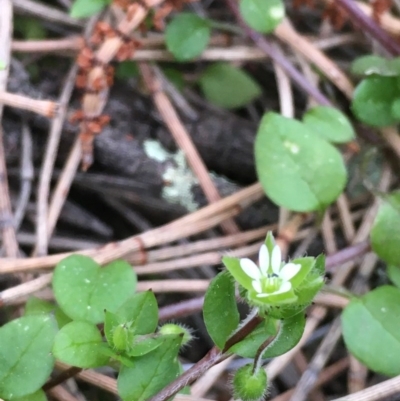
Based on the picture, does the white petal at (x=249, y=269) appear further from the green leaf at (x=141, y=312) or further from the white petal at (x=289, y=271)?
the green leaf at (x=141, y=312)

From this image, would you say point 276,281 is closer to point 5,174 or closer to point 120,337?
point 120,337

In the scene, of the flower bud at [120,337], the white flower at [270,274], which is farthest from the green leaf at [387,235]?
the flower bud at [120,337]

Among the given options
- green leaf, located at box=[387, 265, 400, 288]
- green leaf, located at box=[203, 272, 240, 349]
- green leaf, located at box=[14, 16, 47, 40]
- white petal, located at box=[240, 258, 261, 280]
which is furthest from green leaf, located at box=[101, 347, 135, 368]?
green leaf, located at box=[14, 16, 47, 40]

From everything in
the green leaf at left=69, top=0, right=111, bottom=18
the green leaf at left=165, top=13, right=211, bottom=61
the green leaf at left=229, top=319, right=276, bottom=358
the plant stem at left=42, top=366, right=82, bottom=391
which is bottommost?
the plant stem at left=42, top=366, right=82, bottom=391

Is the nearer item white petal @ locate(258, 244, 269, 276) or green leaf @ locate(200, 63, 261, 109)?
white petal @ locate(258, 244, 269, 276)

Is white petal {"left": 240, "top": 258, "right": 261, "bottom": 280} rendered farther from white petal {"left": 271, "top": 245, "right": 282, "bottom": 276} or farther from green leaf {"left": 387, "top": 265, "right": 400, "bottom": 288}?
green leaf {"left": 387, "top": 265, "right": 400, "bottom": 288}
